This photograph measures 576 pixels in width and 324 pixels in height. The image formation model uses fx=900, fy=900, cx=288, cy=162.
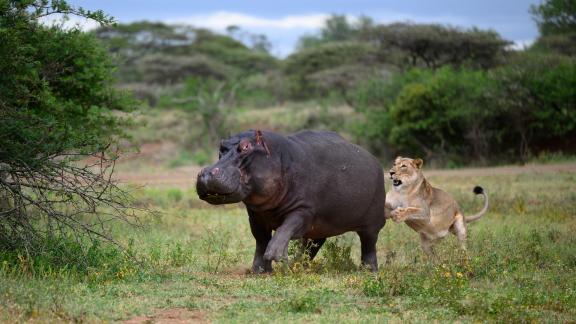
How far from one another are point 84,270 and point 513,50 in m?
30.6

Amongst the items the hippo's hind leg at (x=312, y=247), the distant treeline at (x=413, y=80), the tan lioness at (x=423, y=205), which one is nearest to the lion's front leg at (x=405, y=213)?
the tan lioness at (x=423, y=205)

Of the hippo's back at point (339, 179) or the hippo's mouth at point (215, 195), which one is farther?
the hippo's back at point (339, 179)

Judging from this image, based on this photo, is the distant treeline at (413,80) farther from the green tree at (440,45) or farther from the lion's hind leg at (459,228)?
the lion's hind leg at (459,228)

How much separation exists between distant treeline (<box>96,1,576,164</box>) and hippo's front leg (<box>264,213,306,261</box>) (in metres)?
8.49

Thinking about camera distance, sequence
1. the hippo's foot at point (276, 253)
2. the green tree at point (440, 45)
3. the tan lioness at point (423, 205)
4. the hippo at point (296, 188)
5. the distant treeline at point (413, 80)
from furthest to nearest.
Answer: the green tree at point (440, 45)
the distant treeline at point (413, 80)
the tan lioness at point (423, 205)
the hippo's foot at point (276, 253)
the hippo at point (296, 188)

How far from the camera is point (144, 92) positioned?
4516 centimetres

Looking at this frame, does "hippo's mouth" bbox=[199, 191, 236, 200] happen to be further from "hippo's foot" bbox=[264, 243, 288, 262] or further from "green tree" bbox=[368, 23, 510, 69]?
"green tree" bbox=[368, 23, 510, 69]

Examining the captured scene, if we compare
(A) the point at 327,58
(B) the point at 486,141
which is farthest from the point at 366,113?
(A) the point at 327,58

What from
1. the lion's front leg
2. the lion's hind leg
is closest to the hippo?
the lion's front leg

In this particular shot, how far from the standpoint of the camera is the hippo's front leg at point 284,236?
910cm

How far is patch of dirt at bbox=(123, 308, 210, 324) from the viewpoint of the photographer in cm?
714

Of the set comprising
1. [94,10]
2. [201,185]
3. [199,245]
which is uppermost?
[94,10]

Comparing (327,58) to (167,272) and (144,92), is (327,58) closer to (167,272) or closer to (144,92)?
(144,92)

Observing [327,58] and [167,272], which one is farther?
[327,58]
